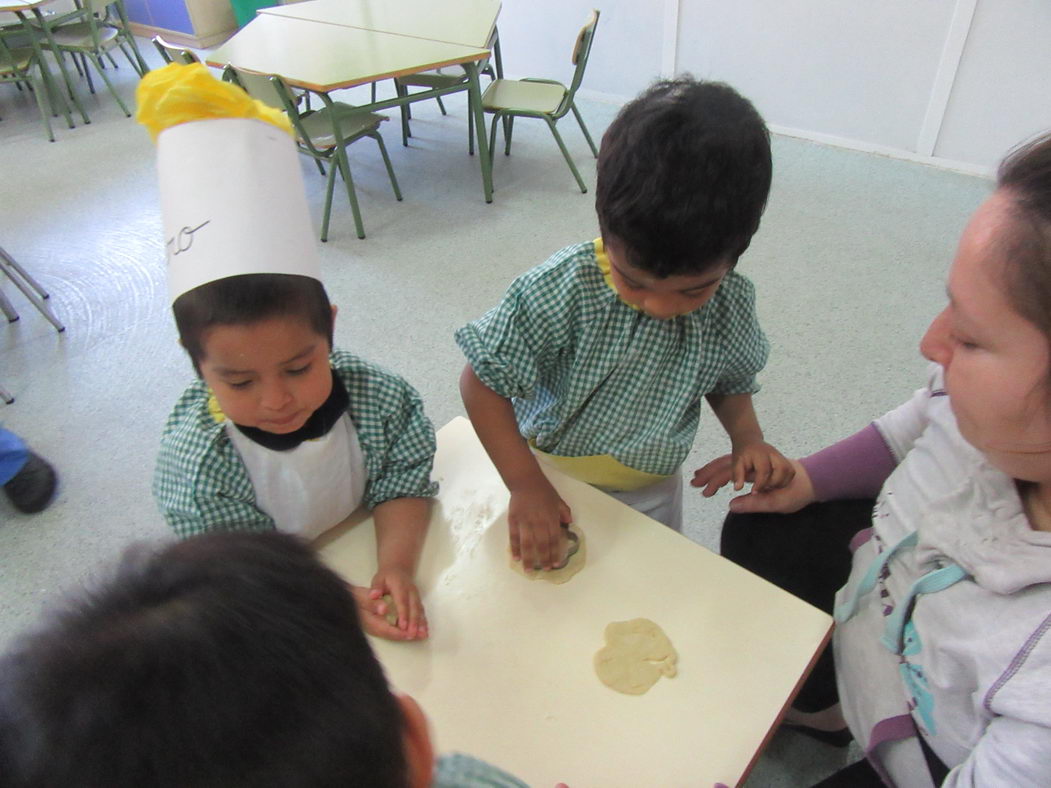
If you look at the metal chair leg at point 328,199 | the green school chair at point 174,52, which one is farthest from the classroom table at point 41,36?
the metal chair leg at point 328,199

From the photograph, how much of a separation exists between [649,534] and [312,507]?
41 centimetres

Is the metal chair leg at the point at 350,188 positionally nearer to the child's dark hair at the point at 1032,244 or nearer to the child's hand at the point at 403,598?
the child's hand at the point at 403,598

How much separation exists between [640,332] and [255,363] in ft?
1.59

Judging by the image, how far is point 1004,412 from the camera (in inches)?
21.0

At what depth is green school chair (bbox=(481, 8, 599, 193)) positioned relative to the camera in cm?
286

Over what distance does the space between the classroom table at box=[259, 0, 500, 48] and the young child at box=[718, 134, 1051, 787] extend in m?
2.44

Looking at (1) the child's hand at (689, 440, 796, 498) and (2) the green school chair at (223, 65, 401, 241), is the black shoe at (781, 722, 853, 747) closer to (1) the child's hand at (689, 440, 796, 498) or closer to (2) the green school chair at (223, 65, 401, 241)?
(1) the child's hand at (689, 440, 796, 498)

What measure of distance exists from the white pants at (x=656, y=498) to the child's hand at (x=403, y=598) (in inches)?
17.8

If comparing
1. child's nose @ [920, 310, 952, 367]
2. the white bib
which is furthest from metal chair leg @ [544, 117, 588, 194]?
child's nose @ [920, 310, 952, 367]

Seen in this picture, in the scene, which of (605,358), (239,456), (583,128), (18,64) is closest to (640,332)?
(605,358)

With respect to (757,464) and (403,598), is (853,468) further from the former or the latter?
(403,598)

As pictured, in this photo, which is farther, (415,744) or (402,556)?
(402,556)

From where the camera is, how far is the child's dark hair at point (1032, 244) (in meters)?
0.49

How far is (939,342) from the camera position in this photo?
1.98 ft
